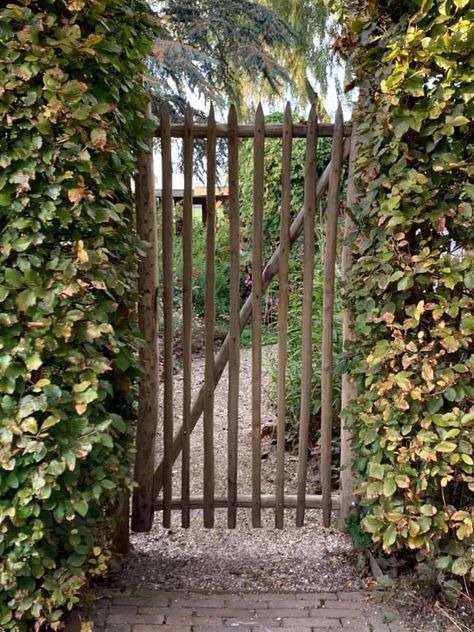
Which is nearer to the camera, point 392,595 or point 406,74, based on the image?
point 406,74

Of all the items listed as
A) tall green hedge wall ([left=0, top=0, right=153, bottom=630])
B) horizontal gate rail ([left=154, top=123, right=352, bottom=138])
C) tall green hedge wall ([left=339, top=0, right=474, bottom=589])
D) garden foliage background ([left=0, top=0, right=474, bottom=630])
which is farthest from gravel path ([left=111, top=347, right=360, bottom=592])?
horizontal gate rail ([left=154, top=123, right=352, bottom=138])

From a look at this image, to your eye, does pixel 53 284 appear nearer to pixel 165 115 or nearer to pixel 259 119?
pixel 165 115

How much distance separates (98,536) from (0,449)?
2.29 feet

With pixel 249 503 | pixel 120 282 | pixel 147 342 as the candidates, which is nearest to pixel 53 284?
pixel 120 282

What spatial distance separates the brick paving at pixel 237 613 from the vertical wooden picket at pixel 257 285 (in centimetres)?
53

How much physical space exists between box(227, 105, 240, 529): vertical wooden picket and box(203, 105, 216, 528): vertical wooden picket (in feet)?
0.28

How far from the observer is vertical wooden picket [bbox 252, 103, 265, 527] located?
264 centimetres

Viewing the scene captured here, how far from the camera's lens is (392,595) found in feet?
7.77

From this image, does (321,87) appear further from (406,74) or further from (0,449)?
(0,449)

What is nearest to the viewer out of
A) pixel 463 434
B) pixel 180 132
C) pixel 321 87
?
pixel 463 434

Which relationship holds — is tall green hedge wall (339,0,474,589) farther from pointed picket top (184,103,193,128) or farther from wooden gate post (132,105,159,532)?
wooden gate post (132,105,159,532)

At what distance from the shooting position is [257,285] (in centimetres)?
277

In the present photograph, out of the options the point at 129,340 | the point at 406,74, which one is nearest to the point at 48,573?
the point at 129,340

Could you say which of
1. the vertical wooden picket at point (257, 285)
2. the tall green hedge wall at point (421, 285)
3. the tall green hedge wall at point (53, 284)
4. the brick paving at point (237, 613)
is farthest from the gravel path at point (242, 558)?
the tall green hedge wall at point (53, 284)
